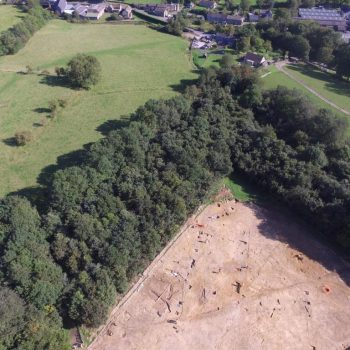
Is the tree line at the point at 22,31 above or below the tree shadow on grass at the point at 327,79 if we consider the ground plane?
above

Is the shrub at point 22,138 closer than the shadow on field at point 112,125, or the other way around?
the shrub at point 22,138

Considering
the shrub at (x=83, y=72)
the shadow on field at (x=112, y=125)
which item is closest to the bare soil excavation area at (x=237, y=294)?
the shadow on field at (x=112, y=125)

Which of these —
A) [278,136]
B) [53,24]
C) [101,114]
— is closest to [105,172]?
[101,114]

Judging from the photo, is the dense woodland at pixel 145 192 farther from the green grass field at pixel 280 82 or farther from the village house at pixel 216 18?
the village house at pixel 216 18

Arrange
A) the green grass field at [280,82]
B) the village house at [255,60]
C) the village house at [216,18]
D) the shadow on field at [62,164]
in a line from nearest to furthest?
the shadow on field at [62,164] → the green grass field at [280,82] → the village house at [255,60] → the village house at [216,18]

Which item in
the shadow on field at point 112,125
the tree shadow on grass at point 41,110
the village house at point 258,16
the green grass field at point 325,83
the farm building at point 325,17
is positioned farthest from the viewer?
the village house at point 258,16

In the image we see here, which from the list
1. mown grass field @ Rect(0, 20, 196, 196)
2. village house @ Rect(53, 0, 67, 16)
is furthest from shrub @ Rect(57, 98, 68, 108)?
village house @ Rect(53, 0, 67, 16)

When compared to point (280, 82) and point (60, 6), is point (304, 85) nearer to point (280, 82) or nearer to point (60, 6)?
point (280, 82)

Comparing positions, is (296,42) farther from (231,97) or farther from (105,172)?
(105,172)
